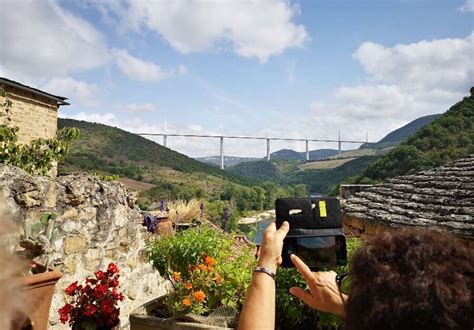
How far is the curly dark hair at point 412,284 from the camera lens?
0.84 metres

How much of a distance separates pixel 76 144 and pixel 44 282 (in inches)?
1783

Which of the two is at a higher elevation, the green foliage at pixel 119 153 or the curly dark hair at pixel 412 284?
the green foliage at pixel 119 153

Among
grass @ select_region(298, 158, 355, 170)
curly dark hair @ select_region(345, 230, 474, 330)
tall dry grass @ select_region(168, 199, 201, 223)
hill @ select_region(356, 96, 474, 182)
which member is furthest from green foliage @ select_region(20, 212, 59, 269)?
grass @ select_region(298, 158, 355, 170)

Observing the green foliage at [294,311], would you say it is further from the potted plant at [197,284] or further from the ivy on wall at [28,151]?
the ivy on wall at [28,151]

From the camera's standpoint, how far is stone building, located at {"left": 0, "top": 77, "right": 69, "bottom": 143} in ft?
45.4

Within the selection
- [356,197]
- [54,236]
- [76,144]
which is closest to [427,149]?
[356,197]

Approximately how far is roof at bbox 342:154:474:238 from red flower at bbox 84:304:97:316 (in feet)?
11.5

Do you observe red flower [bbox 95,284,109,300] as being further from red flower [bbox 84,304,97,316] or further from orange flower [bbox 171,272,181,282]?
orange flower [bbox 171,272,181,282]

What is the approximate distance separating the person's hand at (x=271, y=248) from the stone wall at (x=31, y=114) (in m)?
14.1

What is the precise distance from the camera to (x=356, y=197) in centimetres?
695

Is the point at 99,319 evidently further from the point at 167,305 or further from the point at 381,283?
the point at 381,283

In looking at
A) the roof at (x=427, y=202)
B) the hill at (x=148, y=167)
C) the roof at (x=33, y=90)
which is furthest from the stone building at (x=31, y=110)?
the hill at (x=148, y=167)

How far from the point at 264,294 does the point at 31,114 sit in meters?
15.4

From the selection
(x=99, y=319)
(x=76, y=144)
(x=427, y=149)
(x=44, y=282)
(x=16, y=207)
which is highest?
(x=76, y=144)
